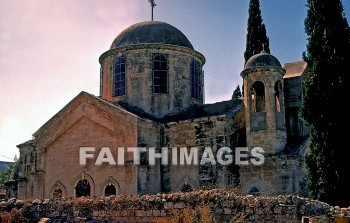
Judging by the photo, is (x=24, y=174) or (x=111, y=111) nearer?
(x=111, y=111)

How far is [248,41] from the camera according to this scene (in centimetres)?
2836

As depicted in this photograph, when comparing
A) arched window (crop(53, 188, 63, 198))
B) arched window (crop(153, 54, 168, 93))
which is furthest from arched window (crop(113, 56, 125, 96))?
arched window (crop(53, 188, 63, 198))

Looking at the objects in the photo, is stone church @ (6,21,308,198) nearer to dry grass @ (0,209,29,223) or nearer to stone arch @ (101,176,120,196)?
stone arch @ (101,176,120,196)

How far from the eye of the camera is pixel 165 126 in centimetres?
2172

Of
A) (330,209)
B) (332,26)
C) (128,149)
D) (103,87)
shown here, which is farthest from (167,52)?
(330,209)

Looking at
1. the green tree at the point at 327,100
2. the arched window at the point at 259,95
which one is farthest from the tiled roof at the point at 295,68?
the green tree at the point at 327,100

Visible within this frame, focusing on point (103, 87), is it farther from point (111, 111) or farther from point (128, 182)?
point (128, 182)

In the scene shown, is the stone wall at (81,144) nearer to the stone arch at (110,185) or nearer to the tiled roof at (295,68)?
the stone arch at (110,185)

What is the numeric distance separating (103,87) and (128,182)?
7.23m

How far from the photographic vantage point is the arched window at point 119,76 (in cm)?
2400

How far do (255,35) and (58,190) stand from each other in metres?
14.9

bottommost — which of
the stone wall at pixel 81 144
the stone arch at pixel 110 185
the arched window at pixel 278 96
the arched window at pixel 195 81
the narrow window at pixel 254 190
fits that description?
the narrow window at pixel 254 190

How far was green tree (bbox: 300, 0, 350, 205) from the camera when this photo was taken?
1689 centimetres

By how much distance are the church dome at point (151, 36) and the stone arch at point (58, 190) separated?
25.6 ft
